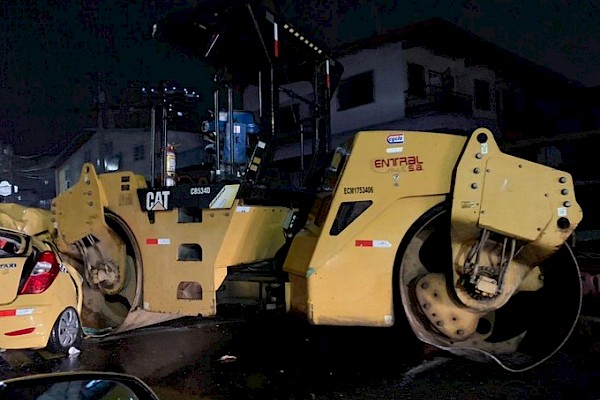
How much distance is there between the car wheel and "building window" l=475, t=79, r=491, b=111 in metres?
18.1

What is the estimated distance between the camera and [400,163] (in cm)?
472

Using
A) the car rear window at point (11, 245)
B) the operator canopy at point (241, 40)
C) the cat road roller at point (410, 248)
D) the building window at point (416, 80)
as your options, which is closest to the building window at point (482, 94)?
the building window at point (416, 80)

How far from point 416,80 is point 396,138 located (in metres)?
15.2

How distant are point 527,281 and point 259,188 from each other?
2733mm

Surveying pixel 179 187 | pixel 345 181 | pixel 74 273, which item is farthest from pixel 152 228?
pixel 345 181

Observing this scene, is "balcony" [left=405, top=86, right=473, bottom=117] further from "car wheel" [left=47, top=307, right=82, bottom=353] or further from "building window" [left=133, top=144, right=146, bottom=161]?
"building window" [left=133, top=144, right=146, bottom=161]

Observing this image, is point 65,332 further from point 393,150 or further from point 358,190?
point 393,150

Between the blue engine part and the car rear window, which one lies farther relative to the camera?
the blue engine part

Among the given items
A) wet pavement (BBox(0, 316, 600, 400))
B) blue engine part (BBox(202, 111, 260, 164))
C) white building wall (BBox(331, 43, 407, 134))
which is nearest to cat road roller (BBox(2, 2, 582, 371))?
wet pavement (BBox(0, 316, 600, 400))

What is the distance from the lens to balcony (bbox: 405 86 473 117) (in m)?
17.6

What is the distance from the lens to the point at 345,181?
15.9ft

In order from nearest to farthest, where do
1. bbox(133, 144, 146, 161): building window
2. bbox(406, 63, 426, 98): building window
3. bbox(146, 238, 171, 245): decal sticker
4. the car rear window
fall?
the car rear window → bbox(146, 238, 171, 245): decal sticker → bbox(406, 63, 426, 98): building window → bbox(133, 144, 146, 161): building window

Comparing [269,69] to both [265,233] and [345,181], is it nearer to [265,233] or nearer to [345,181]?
[265,233]

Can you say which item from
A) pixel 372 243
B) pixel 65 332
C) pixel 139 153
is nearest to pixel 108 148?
pixel 139 153
